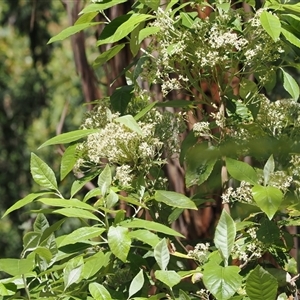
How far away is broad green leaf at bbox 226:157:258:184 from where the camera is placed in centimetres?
93

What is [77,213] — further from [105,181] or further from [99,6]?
[99,6]

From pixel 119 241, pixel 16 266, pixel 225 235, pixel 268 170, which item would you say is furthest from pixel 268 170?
pixel 16 266

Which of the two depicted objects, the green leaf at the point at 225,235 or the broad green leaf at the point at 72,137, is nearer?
the green leaf at the point at 225,235

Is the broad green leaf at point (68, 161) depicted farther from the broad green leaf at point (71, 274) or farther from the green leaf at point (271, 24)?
the green leaf at point (271, 24)

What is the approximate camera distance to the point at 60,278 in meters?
0.90

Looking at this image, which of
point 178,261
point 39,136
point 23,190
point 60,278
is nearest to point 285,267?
point 178,261

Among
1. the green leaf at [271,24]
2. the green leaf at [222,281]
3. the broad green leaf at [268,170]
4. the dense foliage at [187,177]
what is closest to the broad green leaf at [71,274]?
the dense foliage at [187,177]

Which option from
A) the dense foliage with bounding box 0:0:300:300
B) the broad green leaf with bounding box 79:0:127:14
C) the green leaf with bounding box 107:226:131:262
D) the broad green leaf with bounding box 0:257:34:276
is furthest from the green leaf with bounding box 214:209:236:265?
the broad green leaf with bounding box 79:0:127:14

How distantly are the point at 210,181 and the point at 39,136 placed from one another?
15.2 ft

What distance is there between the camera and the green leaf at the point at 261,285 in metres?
0.79

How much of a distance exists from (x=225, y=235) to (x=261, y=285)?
0.09m

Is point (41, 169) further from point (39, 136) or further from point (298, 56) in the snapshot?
point (39, 136)

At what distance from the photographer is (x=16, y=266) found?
2.76 ft

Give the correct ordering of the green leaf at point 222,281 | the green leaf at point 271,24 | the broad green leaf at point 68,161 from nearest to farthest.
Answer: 1. the green leaf at point 222,281
2. the green leaf at point 271,24
3. the broad green leaf at point 68,161
